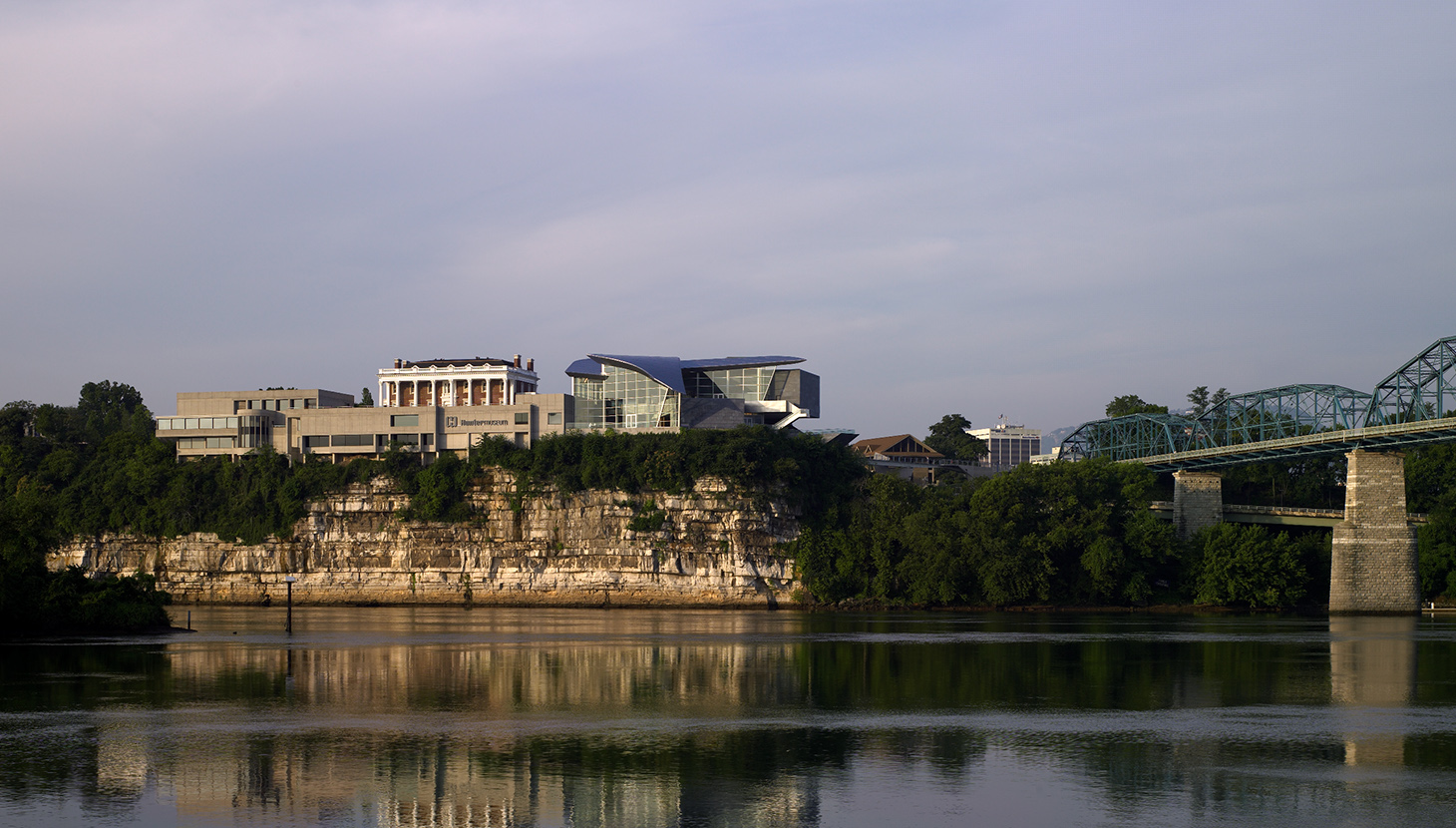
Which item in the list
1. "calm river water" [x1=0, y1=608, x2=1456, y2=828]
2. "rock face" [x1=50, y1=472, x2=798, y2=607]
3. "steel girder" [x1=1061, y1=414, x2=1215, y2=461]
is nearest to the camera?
"calm river water" [x1=0, y1=608, x2=1456, y2=828]

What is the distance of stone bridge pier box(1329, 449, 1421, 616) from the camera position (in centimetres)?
10469

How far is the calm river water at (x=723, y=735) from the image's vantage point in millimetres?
26344

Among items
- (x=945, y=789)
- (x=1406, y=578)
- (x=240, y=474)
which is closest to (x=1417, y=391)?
(x=1406, y=578)

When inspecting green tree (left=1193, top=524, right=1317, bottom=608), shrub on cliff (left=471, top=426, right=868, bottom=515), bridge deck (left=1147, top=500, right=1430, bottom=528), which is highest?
shrub on cliff (left=471, top=426, right=868, bottom=515)

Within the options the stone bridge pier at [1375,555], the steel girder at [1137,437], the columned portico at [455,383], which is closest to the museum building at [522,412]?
the columned portico at [455,383]

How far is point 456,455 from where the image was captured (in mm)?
144250

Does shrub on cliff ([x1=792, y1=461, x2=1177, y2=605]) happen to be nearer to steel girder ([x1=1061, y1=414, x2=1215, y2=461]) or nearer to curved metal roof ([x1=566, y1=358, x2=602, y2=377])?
steel girder ([x1=1061, y1=414, x2=1215, y2=461])

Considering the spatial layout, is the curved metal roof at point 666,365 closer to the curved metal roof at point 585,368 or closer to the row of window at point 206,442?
the curved metal roof at point 585,368

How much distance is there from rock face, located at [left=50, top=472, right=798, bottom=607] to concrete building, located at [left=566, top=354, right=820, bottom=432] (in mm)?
12677

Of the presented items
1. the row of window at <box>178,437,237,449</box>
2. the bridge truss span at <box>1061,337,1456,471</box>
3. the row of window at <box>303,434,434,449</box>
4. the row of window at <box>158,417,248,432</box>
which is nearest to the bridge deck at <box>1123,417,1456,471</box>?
the bridge truss span at <box>1061,337,1456,471</box>

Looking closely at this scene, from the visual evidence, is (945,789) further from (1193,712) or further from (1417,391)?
(1417,391)

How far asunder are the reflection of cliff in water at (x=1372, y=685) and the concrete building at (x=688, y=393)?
248 ft

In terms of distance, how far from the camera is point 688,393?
154625 millimetres

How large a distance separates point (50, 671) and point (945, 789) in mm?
38331
